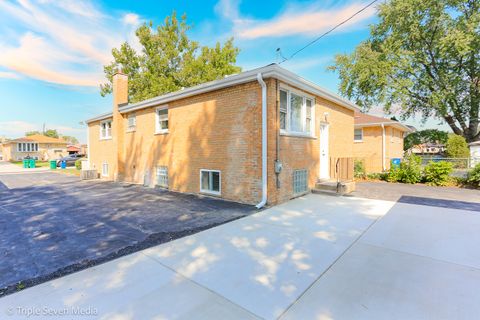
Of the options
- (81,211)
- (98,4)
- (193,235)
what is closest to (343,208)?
(193,235)

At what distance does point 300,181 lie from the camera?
26.5 ft

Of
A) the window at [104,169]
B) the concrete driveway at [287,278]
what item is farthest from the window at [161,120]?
the concrete driveway at [287,278]

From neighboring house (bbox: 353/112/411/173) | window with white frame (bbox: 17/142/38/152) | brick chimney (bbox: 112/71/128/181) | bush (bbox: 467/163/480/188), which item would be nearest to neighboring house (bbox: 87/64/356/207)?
brick chimney (bbox: 112/71/128/181)

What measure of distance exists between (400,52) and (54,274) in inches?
915

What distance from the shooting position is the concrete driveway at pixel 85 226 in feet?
11.2

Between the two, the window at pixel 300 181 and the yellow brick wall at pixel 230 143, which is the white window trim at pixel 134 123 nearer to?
the yellow brick wall at pixel 230 143

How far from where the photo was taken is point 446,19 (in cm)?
1711

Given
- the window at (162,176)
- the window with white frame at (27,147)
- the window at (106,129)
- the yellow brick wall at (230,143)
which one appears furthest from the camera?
the window with white frame at (27,147)

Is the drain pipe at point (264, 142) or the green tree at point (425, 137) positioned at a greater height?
the green tree at point (425, 137)

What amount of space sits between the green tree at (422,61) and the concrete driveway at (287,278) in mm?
17489

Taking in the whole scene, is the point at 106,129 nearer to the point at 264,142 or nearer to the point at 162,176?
the point at 162,176

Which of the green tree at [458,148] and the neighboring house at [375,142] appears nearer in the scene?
the neighboring house at [375,142]

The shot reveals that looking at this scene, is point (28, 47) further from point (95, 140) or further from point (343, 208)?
point (343, 208)

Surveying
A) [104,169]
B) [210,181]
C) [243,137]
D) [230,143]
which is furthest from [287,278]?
[104,169]
